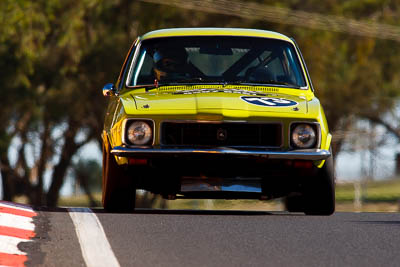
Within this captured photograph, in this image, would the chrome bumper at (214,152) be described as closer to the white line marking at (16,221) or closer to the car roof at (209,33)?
the white line marking at (16,221)

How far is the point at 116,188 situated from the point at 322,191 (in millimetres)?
1914

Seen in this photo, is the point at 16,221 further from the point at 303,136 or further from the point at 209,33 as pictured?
the point at 209,33

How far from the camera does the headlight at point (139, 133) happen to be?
9.47 meters

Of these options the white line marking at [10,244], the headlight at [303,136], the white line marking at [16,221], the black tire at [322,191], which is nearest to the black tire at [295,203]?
the black tire at [322,191]

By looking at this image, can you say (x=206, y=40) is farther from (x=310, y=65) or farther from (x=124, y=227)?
(x=310, y=65)

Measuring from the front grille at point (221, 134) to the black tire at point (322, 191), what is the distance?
0.59 meters

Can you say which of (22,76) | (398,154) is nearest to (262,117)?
(22,76)

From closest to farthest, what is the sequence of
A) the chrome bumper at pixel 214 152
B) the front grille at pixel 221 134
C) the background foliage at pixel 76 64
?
the chrome bumper at pixel 214 152 → the front grille at pixel 221 134 → the background foliage at pixel 76 64

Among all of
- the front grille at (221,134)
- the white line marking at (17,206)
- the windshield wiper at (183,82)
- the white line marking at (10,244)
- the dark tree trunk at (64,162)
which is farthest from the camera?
the dark tree trunk at (64,162)

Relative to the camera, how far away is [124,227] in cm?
863

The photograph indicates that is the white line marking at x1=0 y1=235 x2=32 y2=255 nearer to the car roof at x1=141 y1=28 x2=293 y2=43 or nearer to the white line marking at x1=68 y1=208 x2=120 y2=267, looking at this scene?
the white line marking at x1=68 y1=208 x2=120 y2=267

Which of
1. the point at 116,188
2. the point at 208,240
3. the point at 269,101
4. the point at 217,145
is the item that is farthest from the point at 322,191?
the point at 208,240

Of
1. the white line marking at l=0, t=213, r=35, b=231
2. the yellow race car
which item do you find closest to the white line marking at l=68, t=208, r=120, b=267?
the white line marking at l=0, t=213, r=35, b=231

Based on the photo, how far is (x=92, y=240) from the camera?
7727 mm
